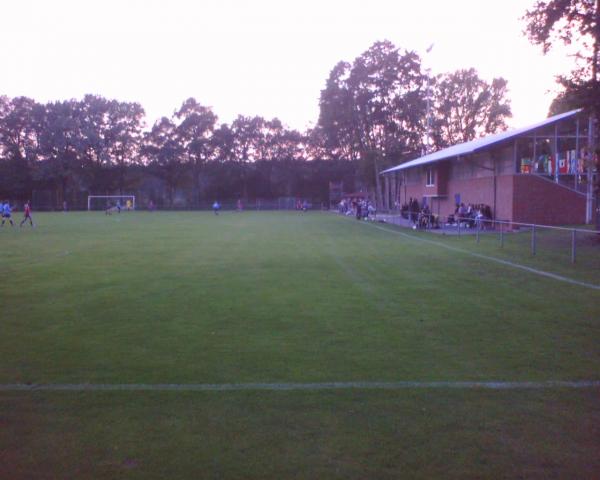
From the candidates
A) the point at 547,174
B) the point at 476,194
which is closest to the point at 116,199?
the point at 476,194

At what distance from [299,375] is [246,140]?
76870 mm

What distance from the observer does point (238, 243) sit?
22.5 meters

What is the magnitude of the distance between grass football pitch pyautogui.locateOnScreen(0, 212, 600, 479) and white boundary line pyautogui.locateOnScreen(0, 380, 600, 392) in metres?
0.04

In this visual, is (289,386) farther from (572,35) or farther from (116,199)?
(116,199)

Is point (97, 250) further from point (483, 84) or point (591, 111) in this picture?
point (483, 84)

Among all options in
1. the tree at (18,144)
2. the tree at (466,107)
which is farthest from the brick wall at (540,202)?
the tree at (18,144)

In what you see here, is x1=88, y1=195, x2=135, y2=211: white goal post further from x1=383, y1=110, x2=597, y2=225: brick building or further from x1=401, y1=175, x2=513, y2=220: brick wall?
x1=383, y1=110, x2=597, y2=225: brick building

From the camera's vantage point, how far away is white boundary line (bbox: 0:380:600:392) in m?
5.45

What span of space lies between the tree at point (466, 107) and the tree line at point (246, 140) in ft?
0.39

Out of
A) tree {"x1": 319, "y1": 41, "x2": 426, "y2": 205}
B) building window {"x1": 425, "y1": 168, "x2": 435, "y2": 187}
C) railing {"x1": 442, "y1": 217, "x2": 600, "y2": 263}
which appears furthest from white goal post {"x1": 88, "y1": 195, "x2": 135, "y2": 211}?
railing {"x1": 442, "y1": 217, "x2": 600, "y2": 263}

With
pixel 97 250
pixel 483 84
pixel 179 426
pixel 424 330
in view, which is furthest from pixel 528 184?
pixel 483 84

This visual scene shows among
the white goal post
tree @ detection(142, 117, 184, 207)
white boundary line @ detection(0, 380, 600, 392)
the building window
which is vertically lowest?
white boundary line @ detection(0, 380, 600, 392)

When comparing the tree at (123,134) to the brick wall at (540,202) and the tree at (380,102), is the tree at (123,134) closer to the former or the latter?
the tree at (380,102)

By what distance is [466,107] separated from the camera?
70.5m
